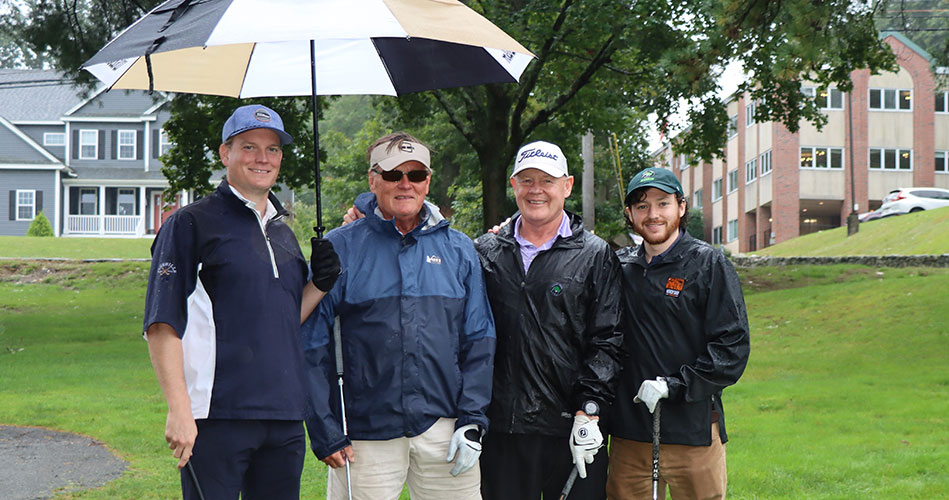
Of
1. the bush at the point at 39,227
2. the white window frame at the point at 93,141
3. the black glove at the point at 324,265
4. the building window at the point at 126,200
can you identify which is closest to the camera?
the black glove at the point at 324,265

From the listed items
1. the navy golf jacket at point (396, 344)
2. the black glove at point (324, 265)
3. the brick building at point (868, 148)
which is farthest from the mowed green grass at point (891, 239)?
the black glove at point (324, 265)

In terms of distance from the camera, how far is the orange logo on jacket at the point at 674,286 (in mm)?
4145

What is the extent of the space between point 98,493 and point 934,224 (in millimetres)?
30584

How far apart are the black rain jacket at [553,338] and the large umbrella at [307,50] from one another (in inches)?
37.5

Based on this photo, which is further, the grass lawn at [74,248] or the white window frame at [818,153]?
the white window frame at [818,153]

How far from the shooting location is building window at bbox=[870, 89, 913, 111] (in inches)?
1831

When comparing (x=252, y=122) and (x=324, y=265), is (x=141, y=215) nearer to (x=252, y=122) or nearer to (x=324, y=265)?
(x=252, y=122)

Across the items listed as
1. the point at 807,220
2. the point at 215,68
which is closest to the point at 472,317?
the point at 215,68

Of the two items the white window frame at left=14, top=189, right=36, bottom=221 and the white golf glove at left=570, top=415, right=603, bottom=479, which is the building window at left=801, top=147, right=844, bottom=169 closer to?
the white window frame at left=14, top=189, right=36, bottom=221

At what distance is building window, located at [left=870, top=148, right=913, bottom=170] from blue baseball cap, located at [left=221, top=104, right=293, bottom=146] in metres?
47.8

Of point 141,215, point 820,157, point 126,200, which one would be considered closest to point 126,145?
point 126,200

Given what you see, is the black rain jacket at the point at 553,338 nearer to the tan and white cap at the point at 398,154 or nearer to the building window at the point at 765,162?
the tan and white cap at the point at 398,154

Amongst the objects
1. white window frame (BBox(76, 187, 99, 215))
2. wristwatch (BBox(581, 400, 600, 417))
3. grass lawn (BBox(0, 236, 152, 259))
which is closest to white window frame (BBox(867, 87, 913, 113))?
grass lawn (BBox(0, 236, 152, 259))

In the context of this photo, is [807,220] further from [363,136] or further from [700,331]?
[700,331]
